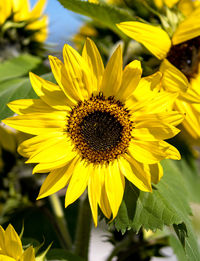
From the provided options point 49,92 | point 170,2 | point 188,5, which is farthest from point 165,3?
point 49,92

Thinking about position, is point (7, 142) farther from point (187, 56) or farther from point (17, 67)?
point (187, 56)

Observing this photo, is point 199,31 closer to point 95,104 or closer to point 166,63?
point 166,63

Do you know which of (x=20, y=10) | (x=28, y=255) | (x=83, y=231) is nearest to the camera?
(x=28, y=255)

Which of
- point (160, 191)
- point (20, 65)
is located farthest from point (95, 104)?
point (20, 65)

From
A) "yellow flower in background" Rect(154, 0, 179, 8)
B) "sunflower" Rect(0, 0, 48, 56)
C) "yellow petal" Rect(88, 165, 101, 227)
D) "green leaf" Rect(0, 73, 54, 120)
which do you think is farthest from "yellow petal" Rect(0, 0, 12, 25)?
"yellow petal" Rect(88, 165, 101, 227)

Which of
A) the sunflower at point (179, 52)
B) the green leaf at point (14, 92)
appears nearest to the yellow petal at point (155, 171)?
the sunflower at point (179, 52)

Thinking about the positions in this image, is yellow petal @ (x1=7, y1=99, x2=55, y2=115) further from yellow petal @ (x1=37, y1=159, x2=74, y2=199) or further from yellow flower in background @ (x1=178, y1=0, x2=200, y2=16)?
yellow flower in background @ (x1=178, y1=0, x2=200, y2=16)
